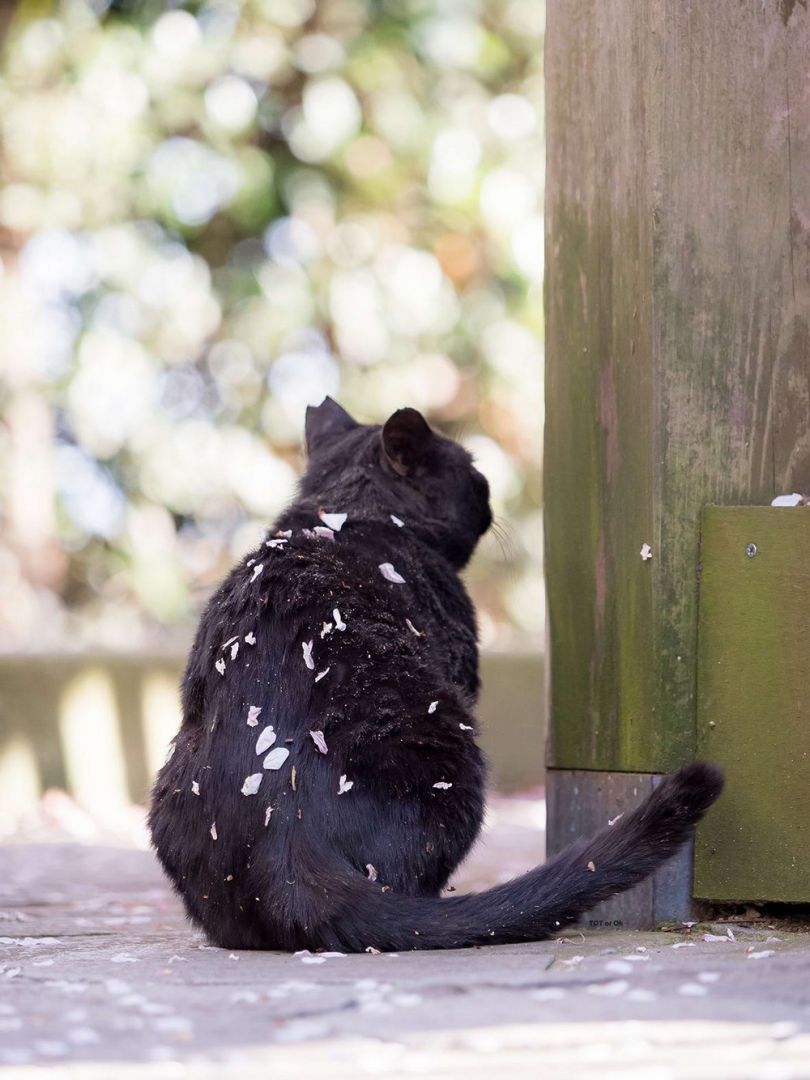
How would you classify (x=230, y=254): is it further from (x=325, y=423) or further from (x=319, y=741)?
(x=319, y=741)

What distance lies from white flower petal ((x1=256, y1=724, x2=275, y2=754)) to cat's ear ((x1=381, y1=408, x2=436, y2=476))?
3.14 ft

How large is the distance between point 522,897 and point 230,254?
6.22 metres

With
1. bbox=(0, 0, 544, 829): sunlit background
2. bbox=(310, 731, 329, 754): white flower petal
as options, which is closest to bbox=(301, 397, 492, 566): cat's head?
bbox=(310, 731, 329, 754): white flower petal

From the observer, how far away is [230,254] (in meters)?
8.12

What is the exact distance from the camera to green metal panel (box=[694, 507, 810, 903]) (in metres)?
2.60

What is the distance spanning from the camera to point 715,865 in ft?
8.72

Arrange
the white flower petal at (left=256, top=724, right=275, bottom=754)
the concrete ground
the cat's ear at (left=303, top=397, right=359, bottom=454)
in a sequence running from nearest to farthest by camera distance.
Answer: the concrete ground → the white flower petal at (left=256, top=724, right=275, bottom=754) → the cat's ear at (left=303, top=397, right=359, bottom=454)

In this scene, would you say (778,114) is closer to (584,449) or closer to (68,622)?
(584,449)

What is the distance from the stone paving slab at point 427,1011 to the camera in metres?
1.52

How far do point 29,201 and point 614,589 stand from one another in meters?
5.61

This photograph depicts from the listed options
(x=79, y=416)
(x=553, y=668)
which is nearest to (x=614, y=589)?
(x=553, y=668)

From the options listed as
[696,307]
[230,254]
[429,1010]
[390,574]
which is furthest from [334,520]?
[230,254]

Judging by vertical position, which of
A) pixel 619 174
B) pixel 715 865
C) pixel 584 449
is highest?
pixel 619 174

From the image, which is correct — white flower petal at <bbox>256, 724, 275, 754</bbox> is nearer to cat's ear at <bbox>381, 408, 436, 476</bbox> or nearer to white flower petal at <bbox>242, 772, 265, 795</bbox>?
white flower petal at <bbox>242, 772, 265, 795</bbox>
